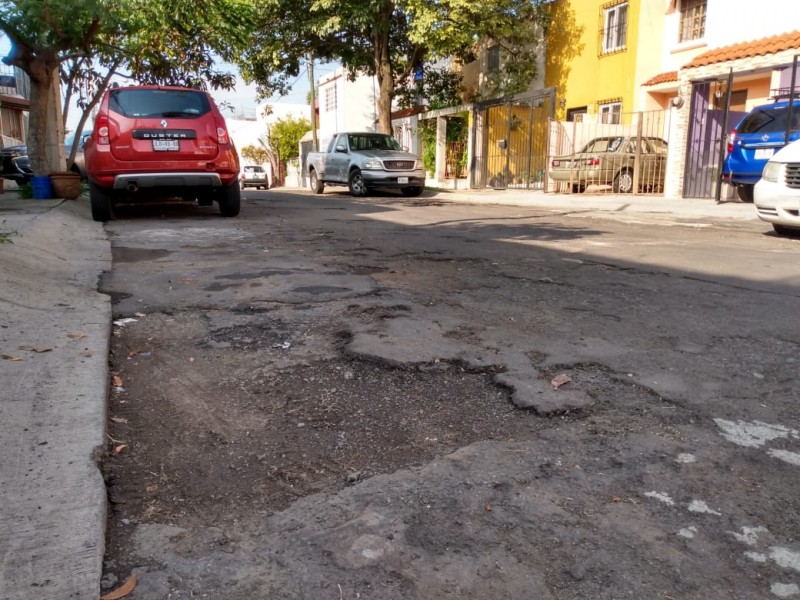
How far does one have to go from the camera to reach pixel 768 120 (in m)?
11.9

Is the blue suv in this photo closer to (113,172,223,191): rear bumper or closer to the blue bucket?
(113,172,223,191): rear bumper

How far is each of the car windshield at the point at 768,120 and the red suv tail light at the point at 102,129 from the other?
10527 millimetres

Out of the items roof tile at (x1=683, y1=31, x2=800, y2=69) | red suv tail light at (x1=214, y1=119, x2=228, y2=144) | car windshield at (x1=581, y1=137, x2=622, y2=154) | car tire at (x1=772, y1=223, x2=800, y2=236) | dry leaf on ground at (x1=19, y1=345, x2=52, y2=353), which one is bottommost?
dry leaf on ground at (x1=19, y1=345, x2=52, y2=353)

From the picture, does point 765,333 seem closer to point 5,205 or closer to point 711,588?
point 711,588

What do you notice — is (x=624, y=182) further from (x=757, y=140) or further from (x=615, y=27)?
(x=615, y=27)

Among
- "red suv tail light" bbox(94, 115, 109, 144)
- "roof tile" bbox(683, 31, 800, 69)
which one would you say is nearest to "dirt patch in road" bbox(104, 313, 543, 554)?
"red suv tail light" bbox(94, 115, 109, 144)

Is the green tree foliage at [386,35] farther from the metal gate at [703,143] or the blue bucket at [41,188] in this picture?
the blue bucket at [41,188]

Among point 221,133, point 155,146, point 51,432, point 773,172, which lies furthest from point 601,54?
point 51,432

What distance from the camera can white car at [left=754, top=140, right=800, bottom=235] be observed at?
7.80 meters

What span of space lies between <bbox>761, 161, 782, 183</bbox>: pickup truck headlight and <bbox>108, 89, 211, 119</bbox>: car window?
7008mm

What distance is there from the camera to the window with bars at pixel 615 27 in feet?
62.5

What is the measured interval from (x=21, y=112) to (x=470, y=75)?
23385mm

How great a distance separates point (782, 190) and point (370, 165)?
10.7 meters

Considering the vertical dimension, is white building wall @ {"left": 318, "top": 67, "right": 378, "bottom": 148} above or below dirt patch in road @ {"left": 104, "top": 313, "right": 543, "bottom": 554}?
above
